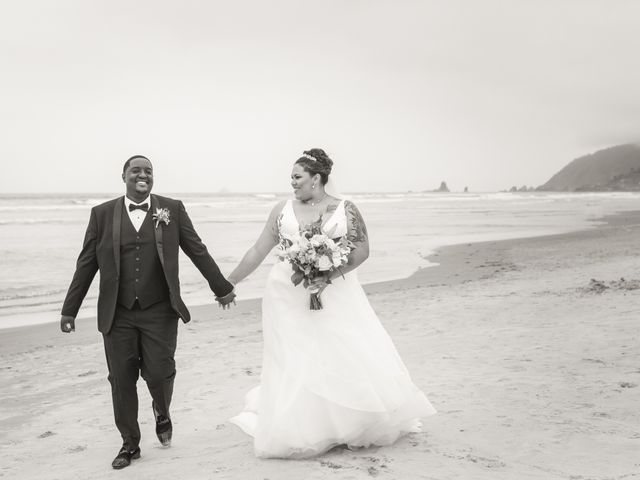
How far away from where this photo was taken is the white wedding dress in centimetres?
456

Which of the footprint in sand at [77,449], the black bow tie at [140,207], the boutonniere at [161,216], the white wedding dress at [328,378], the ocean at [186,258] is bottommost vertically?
the footprint in sand at [77,449]

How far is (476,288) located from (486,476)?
8541 millimetres

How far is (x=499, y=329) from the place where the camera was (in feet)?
29.0

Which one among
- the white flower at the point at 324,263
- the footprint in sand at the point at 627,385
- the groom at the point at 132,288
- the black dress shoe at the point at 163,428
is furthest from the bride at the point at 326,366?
the footprint in sand at the point at 627,385

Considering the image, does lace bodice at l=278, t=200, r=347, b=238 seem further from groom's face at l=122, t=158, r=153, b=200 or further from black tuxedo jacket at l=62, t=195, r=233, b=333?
groom's face at l=122, t=158, r=153, b=200

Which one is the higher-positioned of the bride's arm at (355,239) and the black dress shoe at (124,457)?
the bride's arm at (355,239)

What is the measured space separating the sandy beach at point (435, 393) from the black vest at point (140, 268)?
4.01ft

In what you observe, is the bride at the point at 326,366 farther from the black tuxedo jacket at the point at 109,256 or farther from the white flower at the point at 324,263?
the black tuxedo jacket at the point at 109,256

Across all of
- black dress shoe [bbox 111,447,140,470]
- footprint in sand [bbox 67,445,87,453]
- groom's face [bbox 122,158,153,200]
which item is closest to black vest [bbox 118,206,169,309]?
groom's face [bbox 122,158,153,200]

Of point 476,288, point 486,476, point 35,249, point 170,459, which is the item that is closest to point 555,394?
point 486,476

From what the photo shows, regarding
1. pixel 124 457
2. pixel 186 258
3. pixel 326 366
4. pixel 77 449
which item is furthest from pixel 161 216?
pixel 186 258

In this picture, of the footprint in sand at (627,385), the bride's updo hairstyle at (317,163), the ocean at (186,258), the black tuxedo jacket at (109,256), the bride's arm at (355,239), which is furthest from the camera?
the ocean at (186,258)

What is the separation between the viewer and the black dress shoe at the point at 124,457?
4707 millimetres

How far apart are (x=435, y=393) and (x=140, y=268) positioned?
312 cm
